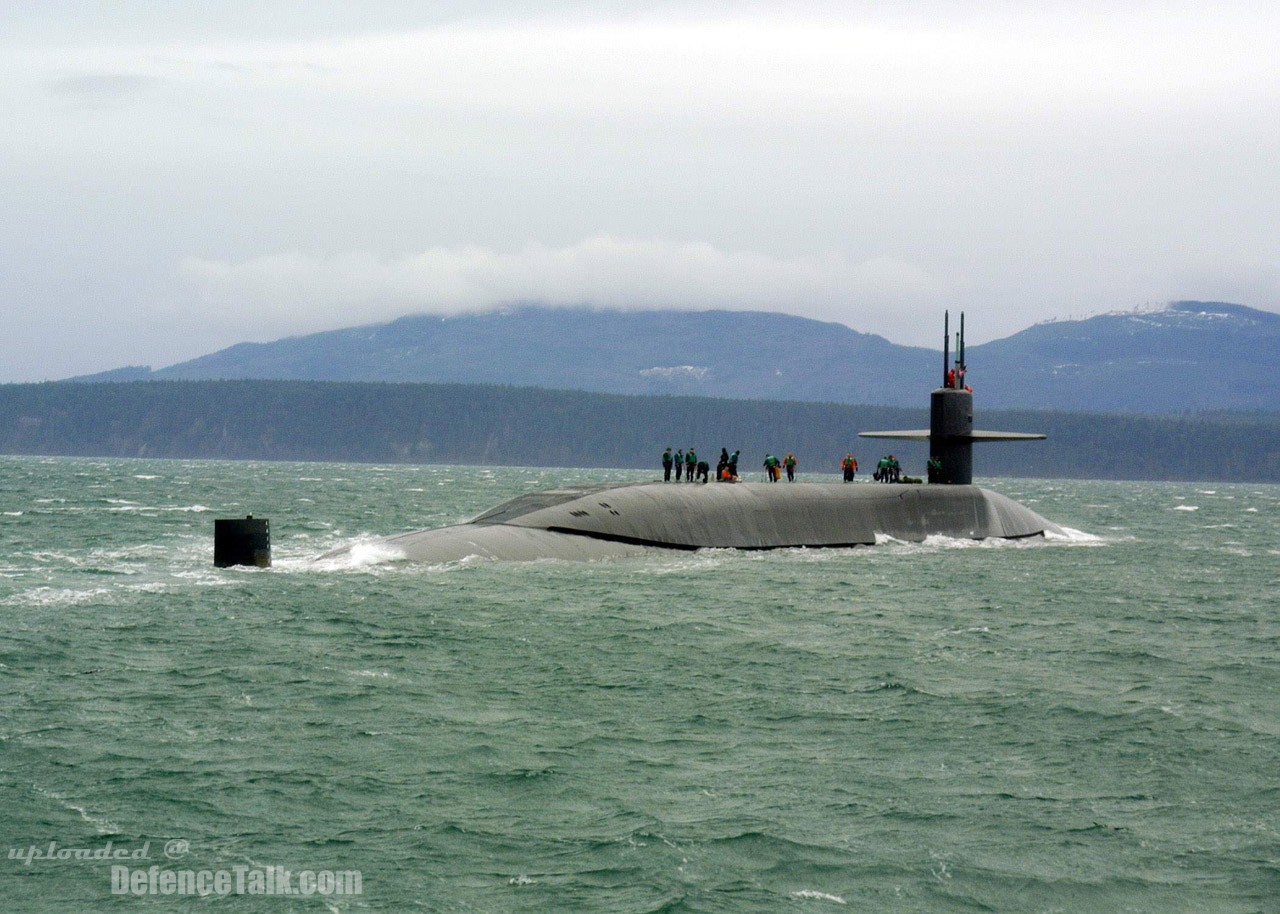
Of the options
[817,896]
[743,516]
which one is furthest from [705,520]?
[817,896]

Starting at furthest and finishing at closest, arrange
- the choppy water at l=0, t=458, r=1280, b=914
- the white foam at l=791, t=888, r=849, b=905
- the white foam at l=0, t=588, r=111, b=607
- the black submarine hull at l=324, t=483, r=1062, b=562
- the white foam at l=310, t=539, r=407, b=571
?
the black submarine hull at l=324, t=483, r=1062, b=562
the white foam at l=310, t=539, r=407, b=571
the white foam at l=0, t=588, r=111, b=607
the choppy water at l=0, t=458, r=1280, b=914
the white foam at l=791, t=888, r=849, b=905

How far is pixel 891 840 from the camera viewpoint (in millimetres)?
13984

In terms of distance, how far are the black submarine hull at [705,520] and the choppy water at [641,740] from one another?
307cm

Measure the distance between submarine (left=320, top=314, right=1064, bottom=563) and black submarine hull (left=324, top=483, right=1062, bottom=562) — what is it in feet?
0.12

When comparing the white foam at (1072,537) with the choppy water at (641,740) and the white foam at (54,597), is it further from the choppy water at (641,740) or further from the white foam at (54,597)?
the white foam at (54,597)

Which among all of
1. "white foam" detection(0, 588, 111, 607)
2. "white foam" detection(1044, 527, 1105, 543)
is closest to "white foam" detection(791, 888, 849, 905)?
"white foam" detection(0, 588, 111, 607)

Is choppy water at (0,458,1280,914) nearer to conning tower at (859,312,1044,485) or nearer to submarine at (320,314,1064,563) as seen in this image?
submarine at (320,314,1064,563)

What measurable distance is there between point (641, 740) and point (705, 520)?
878 inches

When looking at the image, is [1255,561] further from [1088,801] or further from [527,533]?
[1088,801]

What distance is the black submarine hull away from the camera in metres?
35.8

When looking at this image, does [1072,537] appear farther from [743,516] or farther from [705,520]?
[705,520]

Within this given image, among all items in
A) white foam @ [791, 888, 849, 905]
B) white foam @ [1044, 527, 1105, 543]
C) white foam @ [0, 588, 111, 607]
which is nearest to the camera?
white foam @ [791, 888, 849, 905]

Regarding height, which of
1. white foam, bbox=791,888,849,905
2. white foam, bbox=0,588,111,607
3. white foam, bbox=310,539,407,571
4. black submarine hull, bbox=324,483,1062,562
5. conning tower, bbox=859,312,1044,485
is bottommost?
white foam, bbox=791,888,849,905

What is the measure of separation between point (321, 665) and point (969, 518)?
2805cm
